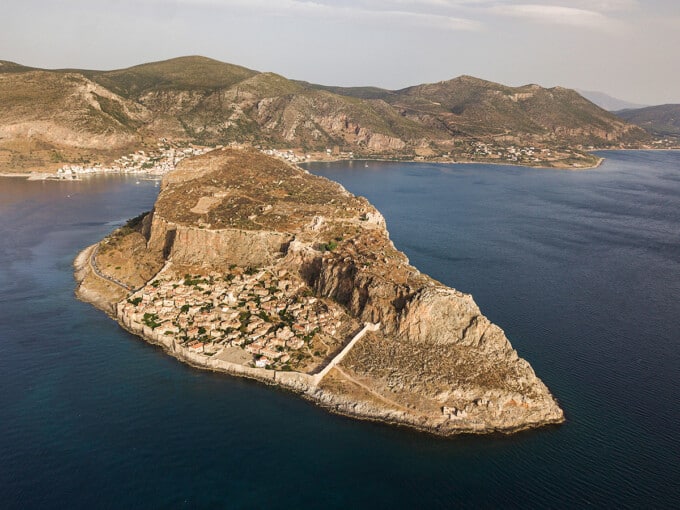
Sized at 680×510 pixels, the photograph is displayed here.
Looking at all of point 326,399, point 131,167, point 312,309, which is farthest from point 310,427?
point 131,167

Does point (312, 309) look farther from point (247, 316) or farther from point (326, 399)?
point (326, 399)

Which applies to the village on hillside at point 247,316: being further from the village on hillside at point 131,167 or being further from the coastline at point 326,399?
the village on hillside at point 131,167

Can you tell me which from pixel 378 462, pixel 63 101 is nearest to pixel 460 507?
pixel 378 462

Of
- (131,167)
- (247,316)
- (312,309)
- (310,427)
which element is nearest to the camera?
(310,427)

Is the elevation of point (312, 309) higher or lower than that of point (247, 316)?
higher

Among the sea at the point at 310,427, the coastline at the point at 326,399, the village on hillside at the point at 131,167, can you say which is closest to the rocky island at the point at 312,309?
the coastline at the point at 326,399

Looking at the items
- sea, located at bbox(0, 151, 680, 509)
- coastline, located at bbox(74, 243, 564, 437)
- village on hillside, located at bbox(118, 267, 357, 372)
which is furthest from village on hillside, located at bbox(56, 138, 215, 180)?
coastline, located at bbox(74, 243, 564, 437)

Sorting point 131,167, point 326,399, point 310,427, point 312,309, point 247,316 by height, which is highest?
point 131,167

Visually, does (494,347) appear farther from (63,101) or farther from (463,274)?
(63,101)

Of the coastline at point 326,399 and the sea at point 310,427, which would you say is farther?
the coastline at point 326,399
